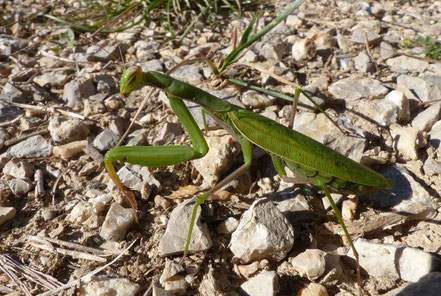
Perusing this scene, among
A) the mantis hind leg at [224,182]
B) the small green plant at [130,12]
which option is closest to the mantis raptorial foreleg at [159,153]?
the mantis hind leg at [224,182]

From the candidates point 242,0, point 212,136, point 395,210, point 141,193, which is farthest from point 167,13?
point 395,210

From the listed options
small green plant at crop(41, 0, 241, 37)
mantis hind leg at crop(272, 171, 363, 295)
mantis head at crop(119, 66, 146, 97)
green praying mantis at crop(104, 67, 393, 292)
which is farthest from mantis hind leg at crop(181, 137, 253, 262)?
small green plant at crop(41, 0, 241, 37)

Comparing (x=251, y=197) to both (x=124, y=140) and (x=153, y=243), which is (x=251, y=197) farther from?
(x=124, y=140)

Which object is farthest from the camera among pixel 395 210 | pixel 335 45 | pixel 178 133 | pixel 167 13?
pixel 167 13

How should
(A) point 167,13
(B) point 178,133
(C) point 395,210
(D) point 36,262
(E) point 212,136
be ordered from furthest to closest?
(A) point 167,13 < (B) point 178,133 < (E) point 212,136 < (C) point 395,210 < (D) point 36,262

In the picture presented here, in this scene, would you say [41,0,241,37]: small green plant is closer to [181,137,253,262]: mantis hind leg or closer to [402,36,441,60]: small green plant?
[402,36,441,60]: small green plant

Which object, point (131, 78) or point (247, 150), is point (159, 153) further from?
point (247, 150)

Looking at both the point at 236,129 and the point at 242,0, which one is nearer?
the point at 236,129

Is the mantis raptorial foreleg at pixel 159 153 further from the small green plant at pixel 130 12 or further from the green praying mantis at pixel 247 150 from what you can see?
the small green plant at pixel 130 12
